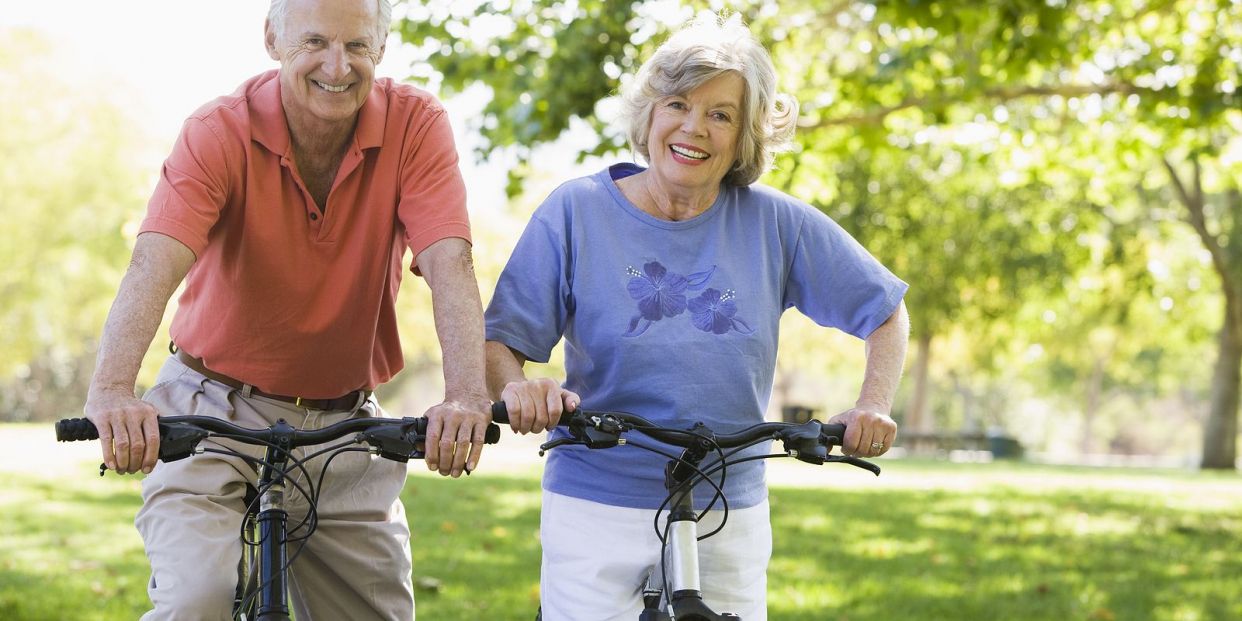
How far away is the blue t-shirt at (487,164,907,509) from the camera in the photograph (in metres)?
3.32

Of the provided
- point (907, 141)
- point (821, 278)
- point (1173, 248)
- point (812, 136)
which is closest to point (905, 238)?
point (1173, 248)

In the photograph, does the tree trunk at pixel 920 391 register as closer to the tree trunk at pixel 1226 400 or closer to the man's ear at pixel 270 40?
the tree trunk at pixel 1226 400

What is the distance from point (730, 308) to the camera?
133 inches

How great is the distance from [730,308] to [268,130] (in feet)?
3.92

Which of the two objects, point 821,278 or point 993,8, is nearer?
point 821,278

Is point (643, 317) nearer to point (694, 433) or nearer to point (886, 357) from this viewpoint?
point (694, 433)

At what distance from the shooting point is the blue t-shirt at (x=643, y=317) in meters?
3.32

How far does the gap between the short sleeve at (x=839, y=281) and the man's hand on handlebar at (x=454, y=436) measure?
1.00 meters

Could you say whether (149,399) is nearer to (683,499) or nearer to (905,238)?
(683,499)

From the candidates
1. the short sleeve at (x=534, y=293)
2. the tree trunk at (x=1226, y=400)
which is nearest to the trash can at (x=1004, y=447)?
the tree trunk at (x=1226, y=400)

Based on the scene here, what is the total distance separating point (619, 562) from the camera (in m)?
3.26

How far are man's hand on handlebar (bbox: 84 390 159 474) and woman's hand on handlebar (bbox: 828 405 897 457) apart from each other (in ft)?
4.85

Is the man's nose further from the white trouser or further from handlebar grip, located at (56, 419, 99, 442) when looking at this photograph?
the white trouser

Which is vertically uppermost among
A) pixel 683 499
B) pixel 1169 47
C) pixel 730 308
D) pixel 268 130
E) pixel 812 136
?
pixel 1169 47
